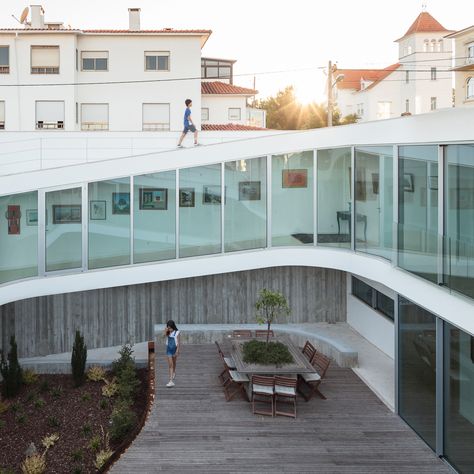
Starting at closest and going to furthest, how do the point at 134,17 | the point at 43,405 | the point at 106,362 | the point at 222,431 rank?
1. the point at 222,431
2. the point at 43,405
3. the point at 106,362
4. the point at 134,17

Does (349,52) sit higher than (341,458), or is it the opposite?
(349,52)

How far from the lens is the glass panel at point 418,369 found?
11336 mm

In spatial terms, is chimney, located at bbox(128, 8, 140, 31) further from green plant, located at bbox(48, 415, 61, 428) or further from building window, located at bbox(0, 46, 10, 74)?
green plant, located at bbox(48, 415, 61, 428)

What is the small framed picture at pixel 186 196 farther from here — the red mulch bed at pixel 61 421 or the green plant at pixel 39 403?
the green plant at pixel 39 403

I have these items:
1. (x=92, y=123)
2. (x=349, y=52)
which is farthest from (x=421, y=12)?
(x=92, y=123)

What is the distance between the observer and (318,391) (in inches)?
533

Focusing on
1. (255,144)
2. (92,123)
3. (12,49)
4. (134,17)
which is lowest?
(255,144)

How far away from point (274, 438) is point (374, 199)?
567 cm

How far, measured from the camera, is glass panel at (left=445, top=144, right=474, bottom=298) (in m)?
9.95

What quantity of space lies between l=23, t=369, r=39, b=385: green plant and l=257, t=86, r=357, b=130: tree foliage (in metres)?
41.5

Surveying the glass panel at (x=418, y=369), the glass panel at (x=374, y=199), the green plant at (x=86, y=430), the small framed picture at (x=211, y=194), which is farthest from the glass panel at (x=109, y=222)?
the glass panel at (x=418, y=369)

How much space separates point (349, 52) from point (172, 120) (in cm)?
2344

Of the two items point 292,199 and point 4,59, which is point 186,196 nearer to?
point 292,199

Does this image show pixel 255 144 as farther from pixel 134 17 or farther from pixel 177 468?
pixel 134 17
